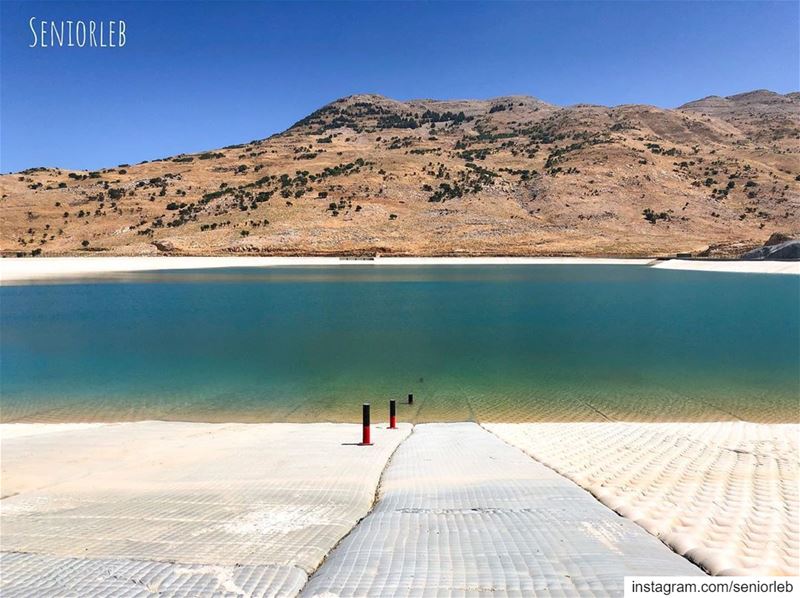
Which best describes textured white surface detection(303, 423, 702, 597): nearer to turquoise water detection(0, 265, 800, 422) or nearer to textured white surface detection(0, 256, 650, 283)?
turquoise water detection(0, 265, 800, 422)

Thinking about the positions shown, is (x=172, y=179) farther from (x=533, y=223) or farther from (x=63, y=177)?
(x=533, y=223)

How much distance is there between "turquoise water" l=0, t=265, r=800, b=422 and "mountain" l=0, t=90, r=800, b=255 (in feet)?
143

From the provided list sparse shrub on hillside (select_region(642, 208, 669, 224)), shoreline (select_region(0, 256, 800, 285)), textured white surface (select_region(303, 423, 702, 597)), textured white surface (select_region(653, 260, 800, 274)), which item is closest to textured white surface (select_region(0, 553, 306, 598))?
textured white surface (select_region(303, 423, 702, 597))

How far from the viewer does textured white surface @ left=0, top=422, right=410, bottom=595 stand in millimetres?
5914

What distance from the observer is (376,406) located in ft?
55.5

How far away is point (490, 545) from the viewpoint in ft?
18.4

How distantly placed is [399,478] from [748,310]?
35300 mm

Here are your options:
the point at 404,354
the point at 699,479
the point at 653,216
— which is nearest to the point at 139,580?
the point at 699,479

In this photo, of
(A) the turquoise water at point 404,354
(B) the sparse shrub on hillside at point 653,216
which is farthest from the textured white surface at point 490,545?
(B) the sparse shrub on hillside at point 653,216

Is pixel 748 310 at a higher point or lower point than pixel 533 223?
lower

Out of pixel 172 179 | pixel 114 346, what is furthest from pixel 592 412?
pixel 172 179

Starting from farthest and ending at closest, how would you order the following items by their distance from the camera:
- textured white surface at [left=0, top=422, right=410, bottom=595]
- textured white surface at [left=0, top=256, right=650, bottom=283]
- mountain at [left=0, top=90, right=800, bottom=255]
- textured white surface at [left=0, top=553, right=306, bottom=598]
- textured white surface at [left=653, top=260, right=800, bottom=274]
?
mountain at [left=0, top=90, right=800, bottom=255] < textured white surface at [left=0, top=256, right=650, bottom=283] < textured white surface at [left=653, top=260, right=800, bottom=274] < textured white surface at [left=0, top=422, right=410, bottom=595] < textured white surface at [left=0, top=553, right=306, bottom=598]

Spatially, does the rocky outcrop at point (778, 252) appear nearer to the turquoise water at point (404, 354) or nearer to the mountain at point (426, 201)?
the mountain at point (426, 201)

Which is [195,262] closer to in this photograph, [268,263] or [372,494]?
[268,263]
